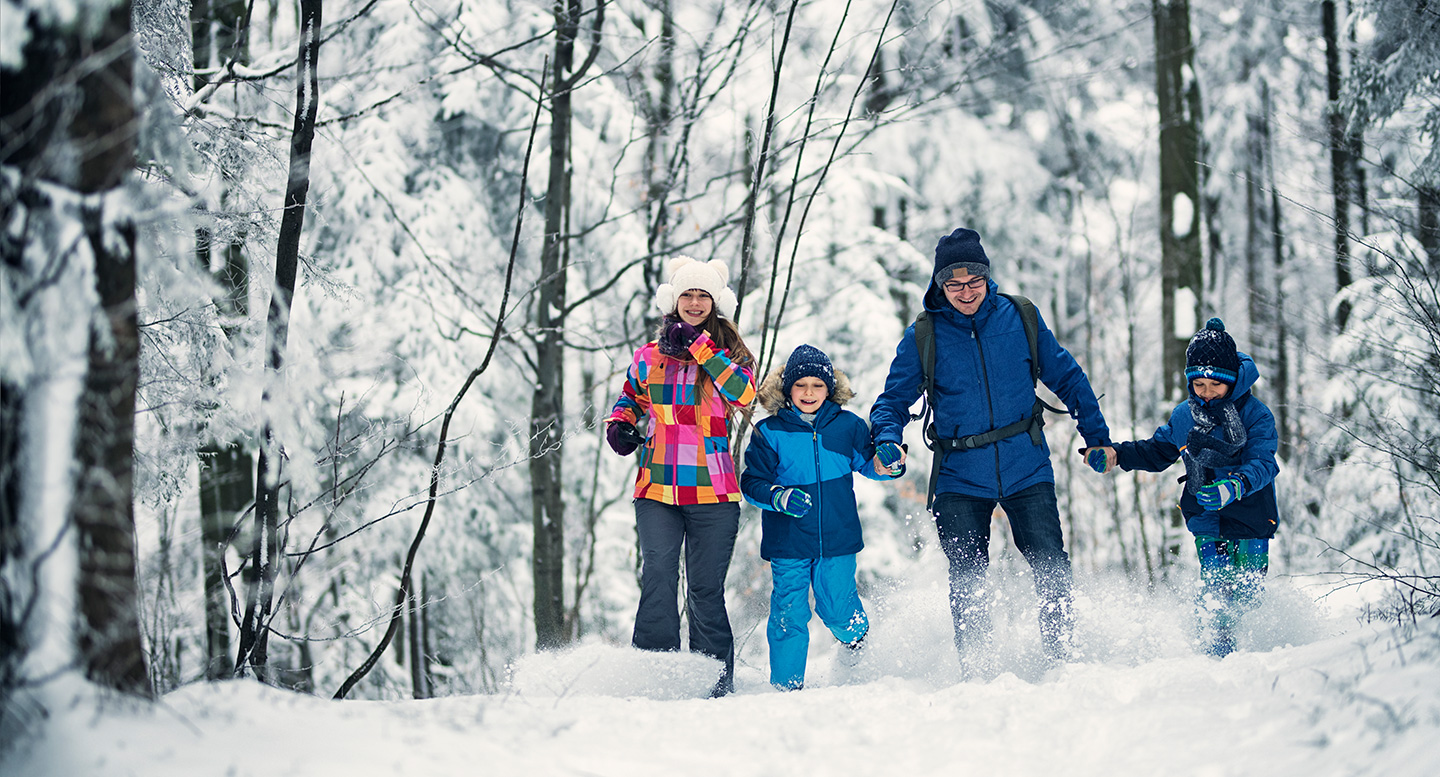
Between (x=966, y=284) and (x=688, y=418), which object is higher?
(x=966, y=284)

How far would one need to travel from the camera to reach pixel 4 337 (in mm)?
1919

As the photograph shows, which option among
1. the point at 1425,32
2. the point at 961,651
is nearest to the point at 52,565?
the point at 961,651

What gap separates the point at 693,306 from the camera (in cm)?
414

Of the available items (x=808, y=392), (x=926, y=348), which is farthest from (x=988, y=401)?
(x=808, y=392)

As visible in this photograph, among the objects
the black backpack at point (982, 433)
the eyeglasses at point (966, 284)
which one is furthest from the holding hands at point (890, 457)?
the eyeglasses at point (966, 284)

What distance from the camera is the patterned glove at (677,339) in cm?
401

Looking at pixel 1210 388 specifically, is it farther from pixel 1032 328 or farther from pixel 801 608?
pixel 801 608

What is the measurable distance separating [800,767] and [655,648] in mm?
1571

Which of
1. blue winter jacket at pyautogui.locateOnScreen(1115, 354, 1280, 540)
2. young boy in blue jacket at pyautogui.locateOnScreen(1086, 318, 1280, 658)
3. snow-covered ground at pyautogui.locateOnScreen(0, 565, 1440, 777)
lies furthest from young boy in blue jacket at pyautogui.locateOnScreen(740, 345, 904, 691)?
blue winter jacket at pyautogui.locateOnScreen(1115, 354, 1280, 540)

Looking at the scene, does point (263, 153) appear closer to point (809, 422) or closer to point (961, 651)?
point (809, 422)

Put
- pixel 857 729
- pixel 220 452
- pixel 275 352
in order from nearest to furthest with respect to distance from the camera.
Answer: pixel 857 729
pixel 275 352
pixel 220 452

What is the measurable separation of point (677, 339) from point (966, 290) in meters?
1.28

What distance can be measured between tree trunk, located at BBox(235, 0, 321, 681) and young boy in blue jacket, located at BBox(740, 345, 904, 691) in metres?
1.96

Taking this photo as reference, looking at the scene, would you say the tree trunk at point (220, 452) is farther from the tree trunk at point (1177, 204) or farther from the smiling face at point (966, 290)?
the tree trunk at point (1177, 204)
